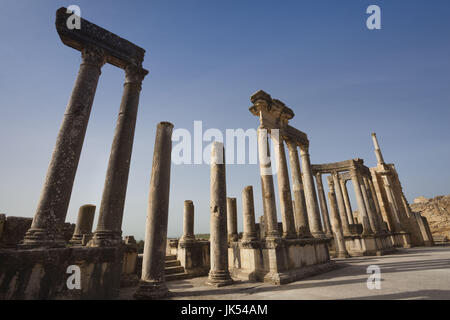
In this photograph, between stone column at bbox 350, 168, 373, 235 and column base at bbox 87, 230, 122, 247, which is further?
stone column at bbox 350, 168, 373, 235

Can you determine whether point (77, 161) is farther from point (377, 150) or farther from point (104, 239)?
point (377, 150)

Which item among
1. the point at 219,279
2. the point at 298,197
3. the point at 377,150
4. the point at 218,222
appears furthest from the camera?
the point at 377,150

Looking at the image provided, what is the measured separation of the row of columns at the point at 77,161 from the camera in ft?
18.1

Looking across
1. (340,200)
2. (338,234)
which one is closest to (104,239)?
(338,234)

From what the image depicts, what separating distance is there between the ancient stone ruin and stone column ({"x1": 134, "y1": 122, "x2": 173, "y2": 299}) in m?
0.03

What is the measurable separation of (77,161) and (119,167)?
A: 124cm

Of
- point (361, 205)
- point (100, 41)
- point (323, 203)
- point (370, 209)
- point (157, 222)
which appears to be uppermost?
point (100, 41)

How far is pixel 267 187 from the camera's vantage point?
10.2 m

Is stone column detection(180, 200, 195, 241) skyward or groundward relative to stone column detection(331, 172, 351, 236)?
groundward

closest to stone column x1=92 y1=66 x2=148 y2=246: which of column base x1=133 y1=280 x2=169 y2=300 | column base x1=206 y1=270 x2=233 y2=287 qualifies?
column base x1=133 y1=280 x2=169 y2=300

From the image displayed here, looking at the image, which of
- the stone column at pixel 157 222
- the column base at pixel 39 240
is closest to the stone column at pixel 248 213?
the stone column at pixel 157 222

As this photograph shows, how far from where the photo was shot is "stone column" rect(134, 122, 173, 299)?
643 centimetres

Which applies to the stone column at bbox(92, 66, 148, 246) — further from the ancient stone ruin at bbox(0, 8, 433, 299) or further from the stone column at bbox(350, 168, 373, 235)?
the stone column at bbox(350, 168, 373, 235)

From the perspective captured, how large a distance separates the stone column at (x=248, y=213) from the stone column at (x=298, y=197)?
2.42 meters
